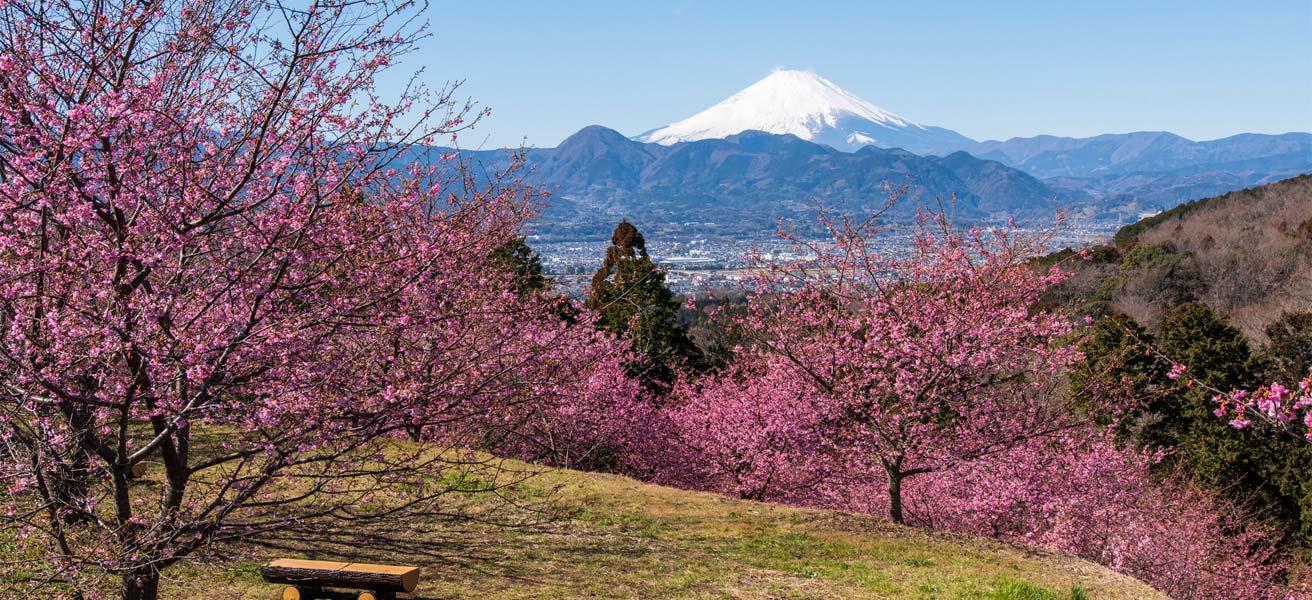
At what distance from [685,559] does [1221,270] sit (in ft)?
169

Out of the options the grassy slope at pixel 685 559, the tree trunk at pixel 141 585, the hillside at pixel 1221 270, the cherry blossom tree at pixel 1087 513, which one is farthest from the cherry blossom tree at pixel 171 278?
the hillside at pixel 1221 270

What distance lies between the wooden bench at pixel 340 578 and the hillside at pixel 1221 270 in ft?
127

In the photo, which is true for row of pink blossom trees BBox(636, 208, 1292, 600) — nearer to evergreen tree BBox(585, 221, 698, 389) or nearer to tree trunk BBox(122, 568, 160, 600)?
evergreen tree BBox(585, 221, 698, 389)

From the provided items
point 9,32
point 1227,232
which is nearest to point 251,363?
point 9,32

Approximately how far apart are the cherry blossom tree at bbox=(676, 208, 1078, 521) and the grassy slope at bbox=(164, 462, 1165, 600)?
5.35ft

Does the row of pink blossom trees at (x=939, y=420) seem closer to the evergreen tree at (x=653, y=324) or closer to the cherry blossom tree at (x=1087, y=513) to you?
the cherry blossom tree at (x=1087, y=513)

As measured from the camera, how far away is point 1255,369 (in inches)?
1032

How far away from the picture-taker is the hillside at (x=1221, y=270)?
4534 cm

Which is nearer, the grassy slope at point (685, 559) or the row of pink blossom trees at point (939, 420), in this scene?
the grassy slope at point (685, 559)

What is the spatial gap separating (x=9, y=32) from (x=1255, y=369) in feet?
96.5

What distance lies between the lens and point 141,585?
688cm

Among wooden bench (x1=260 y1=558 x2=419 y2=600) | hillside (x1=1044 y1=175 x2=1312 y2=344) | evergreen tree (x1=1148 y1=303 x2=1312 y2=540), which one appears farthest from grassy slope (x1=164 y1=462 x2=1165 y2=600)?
hillside (x1=1044 y1=175 x2=1312 y2=344)

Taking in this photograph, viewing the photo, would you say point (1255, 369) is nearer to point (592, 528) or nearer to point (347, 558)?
point (592, 528)

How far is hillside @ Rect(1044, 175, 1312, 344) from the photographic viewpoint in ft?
149
